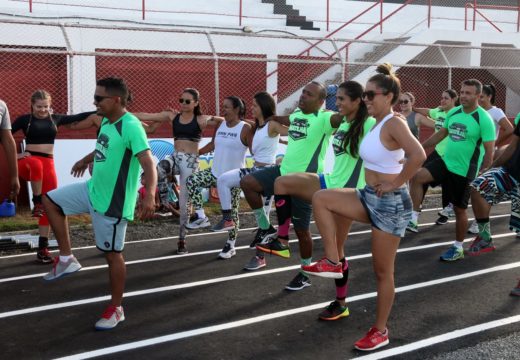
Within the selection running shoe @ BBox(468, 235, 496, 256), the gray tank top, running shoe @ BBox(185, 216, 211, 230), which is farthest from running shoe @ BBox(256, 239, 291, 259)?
the gray tank top

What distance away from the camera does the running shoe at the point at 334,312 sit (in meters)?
5.82

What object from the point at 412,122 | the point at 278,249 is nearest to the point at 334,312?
the point at 278,249

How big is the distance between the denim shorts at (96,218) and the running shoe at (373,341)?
201cm

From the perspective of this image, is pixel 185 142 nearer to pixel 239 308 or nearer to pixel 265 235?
pixel 265 235

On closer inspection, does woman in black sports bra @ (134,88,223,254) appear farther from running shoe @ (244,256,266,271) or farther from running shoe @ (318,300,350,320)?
running shoe @ (318,300,350,320)

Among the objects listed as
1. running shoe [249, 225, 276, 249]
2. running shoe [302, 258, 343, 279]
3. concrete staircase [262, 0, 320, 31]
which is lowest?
running shoe [249, 225, 276, 249]

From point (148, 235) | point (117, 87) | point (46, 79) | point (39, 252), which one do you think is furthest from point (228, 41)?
point (117, 87)

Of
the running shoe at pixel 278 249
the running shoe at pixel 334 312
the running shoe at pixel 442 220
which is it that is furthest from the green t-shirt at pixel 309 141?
the running shoe at pixel 442 220

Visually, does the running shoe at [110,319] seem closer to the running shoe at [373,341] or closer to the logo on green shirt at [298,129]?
the running shoe at [373,341]

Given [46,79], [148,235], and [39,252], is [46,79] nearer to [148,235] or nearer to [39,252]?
[148,235]

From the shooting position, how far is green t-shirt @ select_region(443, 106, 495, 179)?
26.6 feet

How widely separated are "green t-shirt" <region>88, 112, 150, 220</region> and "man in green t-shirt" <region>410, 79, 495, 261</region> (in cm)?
369

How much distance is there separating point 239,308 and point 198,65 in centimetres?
1277

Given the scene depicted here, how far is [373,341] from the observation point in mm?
5082
